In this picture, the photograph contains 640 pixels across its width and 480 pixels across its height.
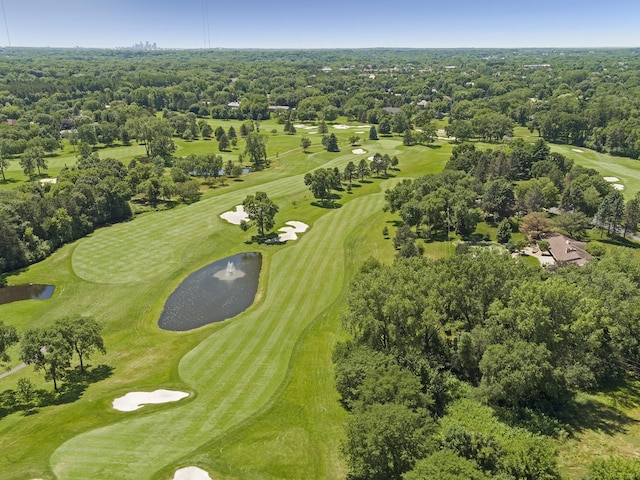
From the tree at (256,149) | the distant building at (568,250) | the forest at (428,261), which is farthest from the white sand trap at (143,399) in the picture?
the tree at (256,149)

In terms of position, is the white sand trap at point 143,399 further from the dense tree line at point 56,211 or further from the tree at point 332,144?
the tree at point 332,144

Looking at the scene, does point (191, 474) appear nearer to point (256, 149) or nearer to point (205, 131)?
point (256, 149)

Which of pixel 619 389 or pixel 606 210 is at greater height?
pixel 606 210

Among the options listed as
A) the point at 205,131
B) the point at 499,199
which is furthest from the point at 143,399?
the point at 205,131

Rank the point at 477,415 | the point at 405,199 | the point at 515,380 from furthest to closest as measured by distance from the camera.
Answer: the point at 405,199, the point at 477,415, the point at 515,380

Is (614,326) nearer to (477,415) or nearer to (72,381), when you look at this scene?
(477,415)

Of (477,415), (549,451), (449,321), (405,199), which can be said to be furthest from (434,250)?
(549,451)
